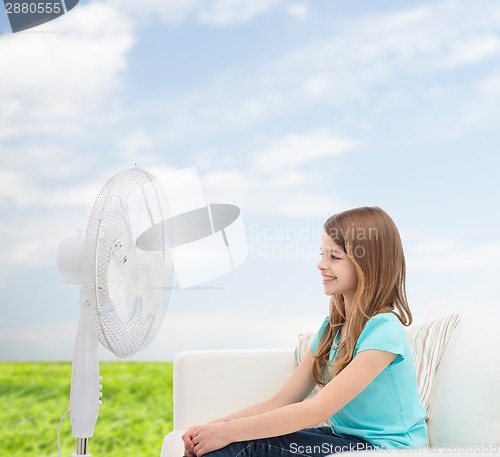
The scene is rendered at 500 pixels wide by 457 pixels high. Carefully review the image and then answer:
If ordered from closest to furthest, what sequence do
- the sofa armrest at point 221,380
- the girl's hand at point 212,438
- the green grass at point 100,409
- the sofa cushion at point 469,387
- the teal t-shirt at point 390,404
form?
the girl's hand at point 212,438 < the teal t-shirt at point 390,404 < the sofa cushion at point 469,387 < the sofa armrest at point 221,380 < the green grass at point 100,409

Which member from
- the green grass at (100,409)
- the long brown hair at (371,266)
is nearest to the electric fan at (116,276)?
the long brown hair at (371,266)

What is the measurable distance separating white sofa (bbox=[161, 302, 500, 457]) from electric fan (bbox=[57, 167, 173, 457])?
260 millimetres

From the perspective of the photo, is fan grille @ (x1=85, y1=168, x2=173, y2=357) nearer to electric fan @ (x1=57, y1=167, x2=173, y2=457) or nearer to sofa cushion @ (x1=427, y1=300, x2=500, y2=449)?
electric fan @ (x1=57, y1=167, x2=173, y2=457)

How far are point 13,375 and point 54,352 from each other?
1.50ft

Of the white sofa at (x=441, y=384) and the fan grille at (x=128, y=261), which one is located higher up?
the fan grille at (x=128, y=261)

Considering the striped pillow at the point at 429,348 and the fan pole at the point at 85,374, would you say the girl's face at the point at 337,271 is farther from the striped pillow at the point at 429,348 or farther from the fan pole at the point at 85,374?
the fan pole at the point at 85,374

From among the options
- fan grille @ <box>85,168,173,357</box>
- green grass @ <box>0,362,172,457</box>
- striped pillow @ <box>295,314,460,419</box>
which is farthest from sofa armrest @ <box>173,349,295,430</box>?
green grass @ <box>0,362,172,457</box>

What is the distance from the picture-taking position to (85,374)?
1.81 metres

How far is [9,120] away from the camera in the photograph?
409cm

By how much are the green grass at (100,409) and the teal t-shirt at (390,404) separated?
2.95 meters

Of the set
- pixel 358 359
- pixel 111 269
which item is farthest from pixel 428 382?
pixel 111 269

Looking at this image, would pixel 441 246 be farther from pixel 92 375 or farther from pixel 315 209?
pixel 92 375

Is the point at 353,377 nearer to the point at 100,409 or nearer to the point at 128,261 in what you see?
the point at 128,261

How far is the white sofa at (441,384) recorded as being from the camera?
5.59 feet
